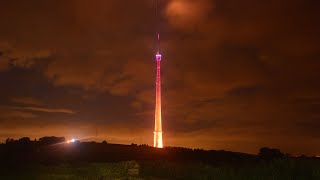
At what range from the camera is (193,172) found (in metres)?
40.1

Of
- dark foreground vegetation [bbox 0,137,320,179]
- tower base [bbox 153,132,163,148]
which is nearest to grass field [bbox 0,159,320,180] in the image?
dark foreground vegetation [bbox 0,137,320,179]

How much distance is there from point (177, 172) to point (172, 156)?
1013 inches

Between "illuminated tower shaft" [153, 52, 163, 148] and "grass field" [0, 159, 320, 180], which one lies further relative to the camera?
"illuminated tower shaft" [153, 52, 163, 148]

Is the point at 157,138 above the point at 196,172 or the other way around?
above

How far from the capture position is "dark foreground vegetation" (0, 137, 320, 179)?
33156 mm

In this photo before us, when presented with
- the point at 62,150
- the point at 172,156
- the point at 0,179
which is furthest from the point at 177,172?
the point at 62,150

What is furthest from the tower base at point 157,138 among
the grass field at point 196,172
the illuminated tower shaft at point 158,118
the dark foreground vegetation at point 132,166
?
the grass field at point 196,172

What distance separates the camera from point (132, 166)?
45125 millimetres

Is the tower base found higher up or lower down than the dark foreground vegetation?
higher up

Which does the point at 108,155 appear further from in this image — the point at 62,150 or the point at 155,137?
the point at 155,137

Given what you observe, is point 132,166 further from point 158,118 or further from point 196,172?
point 158,118

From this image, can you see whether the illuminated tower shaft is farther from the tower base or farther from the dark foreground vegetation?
the dark foreground vegetation

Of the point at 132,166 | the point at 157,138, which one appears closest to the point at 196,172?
the point at 132,166

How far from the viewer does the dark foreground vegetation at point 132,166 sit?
33.2m
